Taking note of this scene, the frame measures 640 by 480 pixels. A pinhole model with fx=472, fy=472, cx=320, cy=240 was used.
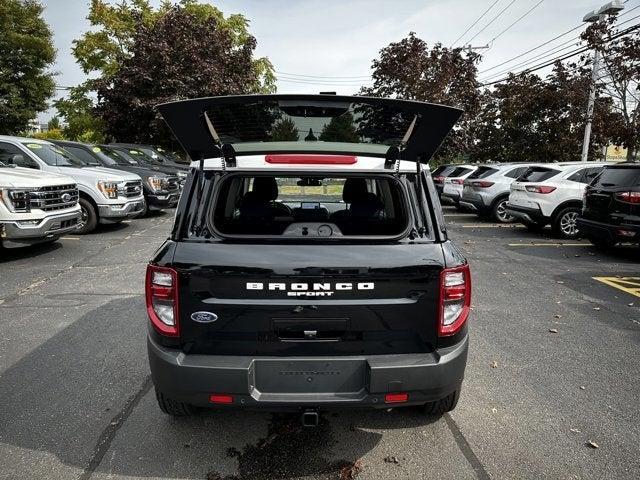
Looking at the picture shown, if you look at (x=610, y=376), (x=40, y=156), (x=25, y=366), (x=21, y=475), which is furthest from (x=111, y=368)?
(x=40, y=156)

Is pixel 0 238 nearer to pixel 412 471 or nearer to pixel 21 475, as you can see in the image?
pixel 21 475

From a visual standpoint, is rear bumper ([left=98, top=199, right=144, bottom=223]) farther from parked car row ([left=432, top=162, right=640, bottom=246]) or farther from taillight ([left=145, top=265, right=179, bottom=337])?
parked car row ([left=432, top=162, right=640, bottom=246])

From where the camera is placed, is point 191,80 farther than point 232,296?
Yes

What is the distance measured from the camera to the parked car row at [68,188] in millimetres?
7141

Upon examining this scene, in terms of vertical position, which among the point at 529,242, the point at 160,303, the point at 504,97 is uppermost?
the point at 504,97

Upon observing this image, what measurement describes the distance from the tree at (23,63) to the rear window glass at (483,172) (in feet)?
91.4

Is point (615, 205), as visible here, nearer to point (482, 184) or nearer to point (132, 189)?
point (482, 184)

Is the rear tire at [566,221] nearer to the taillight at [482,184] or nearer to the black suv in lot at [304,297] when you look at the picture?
the taillight at [482,184]

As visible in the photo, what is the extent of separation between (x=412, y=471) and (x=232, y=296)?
1.40 m

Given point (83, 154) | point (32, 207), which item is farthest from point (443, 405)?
point (83, 154)

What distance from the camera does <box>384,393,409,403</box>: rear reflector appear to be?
2436 mm

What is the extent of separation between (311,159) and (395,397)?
4.43 ft

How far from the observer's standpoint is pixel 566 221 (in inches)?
411

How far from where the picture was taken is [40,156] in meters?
9.63
